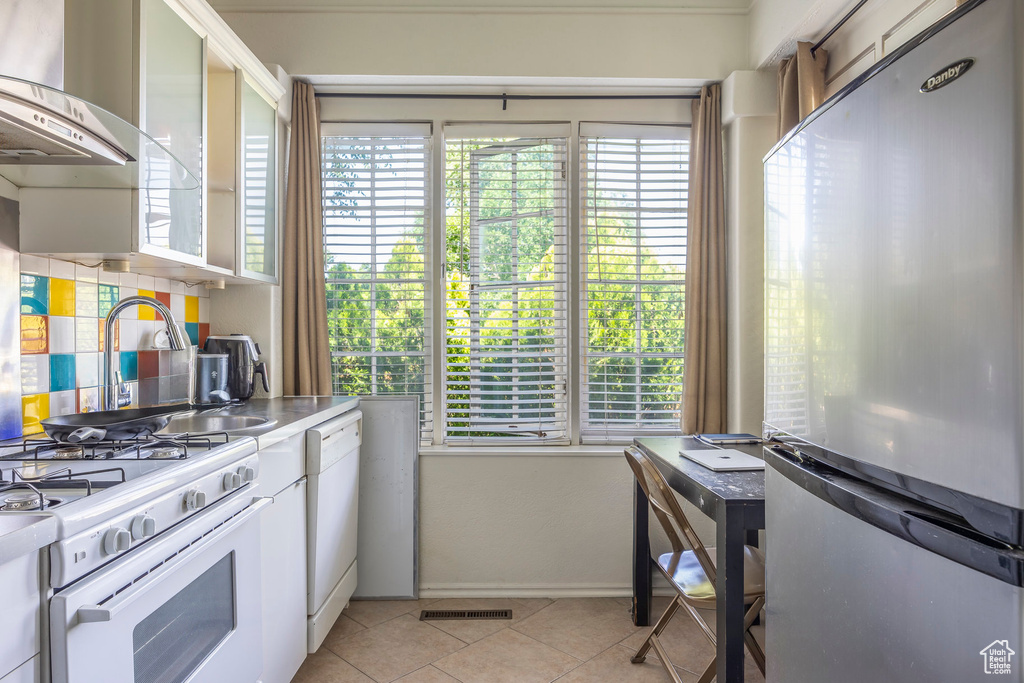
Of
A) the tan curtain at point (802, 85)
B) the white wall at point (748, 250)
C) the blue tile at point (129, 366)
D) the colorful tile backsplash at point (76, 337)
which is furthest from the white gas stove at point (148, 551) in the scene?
the tan curtain at point (802, 85)

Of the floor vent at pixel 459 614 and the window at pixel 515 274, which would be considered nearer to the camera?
the floor vent at pixel 459 614

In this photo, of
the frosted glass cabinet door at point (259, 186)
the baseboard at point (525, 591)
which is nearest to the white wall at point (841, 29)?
the frosted glass cabinet door at point (259, 186)

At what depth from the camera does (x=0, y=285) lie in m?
1.59

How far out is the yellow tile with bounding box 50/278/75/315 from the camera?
1780 millimetres

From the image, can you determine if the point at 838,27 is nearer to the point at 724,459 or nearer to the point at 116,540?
the point at 724,459

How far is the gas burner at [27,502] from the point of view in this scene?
0.93m

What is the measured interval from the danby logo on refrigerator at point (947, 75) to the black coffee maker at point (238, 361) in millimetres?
2511

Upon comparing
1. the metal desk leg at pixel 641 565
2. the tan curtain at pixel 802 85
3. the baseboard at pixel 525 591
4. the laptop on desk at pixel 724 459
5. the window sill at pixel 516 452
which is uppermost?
the tan curtain at pixel 802 85

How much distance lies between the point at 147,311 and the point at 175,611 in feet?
4.67

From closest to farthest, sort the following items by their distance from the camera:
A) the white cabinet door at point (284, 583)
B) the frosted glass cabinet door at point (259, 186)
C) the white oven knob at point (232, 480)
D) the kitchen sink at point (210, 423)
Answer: the white oven knob at point (232, 480), the white cabinet door at point (284, 583), the kitchen sink at point (210, 423), the frosted glass cabinet door at point (259, 186)

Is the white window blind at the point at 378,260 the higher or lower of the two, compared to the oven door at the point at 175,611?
higher

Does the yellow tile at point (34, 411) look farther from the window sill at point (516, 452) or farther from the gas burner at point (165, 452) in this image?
the window sill at point (516, 452)

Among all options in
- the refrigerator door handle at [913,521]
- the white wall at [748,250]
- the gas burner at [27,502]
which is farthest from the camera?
the white wall at [748,250]

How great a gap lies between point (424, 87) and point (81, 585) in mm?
2566
